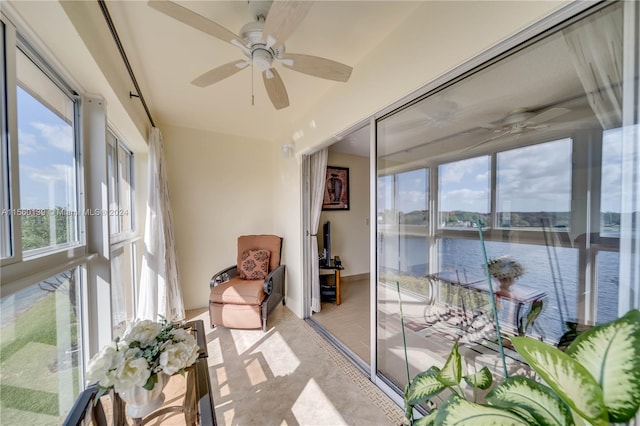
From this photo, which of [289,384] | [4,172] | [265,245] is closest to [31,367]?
[4,172]

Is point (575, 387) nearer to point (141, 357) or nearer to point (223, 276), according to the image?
point (141, 357)

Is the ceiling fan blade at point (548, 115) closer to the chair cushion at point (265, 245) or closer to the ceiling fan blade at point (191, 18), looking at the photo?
the ceiling fan blade at point (191, 18)

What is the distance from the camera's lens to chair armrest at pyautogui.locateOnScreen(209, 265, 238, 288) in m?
2.90

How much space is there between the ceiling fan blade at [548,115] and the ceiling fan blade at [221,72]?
1.73 m


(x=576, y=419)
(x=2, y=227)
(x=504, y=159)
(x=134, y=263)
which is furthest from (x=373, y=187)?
(x=134, y=263)

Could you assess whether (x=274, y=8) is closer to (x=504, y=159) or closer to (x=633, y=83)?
(x=633, y=83)

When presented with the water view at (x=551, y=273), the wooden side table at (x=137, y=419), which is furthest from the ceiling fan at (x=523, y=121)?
the wooden side table at (x=137, y=419)

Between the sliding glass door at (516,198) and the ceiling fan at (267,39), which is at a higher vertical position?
the ceiling fan at (267,39)

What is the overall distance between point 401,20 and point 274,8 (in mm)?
987

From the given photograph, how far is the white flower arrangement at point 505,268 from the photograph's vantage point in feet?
4.62

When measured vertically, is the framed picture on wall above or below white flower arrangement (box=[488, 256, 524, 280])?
above

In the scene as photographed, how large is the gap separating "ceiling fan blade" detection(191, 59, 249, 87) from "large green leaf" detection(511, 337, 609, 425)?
1.84 m

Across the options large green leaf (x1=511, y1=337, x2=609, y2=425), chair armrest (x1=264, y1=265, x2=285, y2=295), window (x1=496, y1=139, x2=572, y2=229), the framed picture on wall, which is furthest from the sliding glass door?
the framed picture on wall

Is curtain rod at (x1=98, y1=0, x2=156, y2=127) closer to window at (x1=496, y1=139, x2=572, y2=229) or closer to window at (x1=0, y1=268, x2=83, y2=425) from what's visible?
window at (x1=0, y1=268, x2=83, y2=425)
